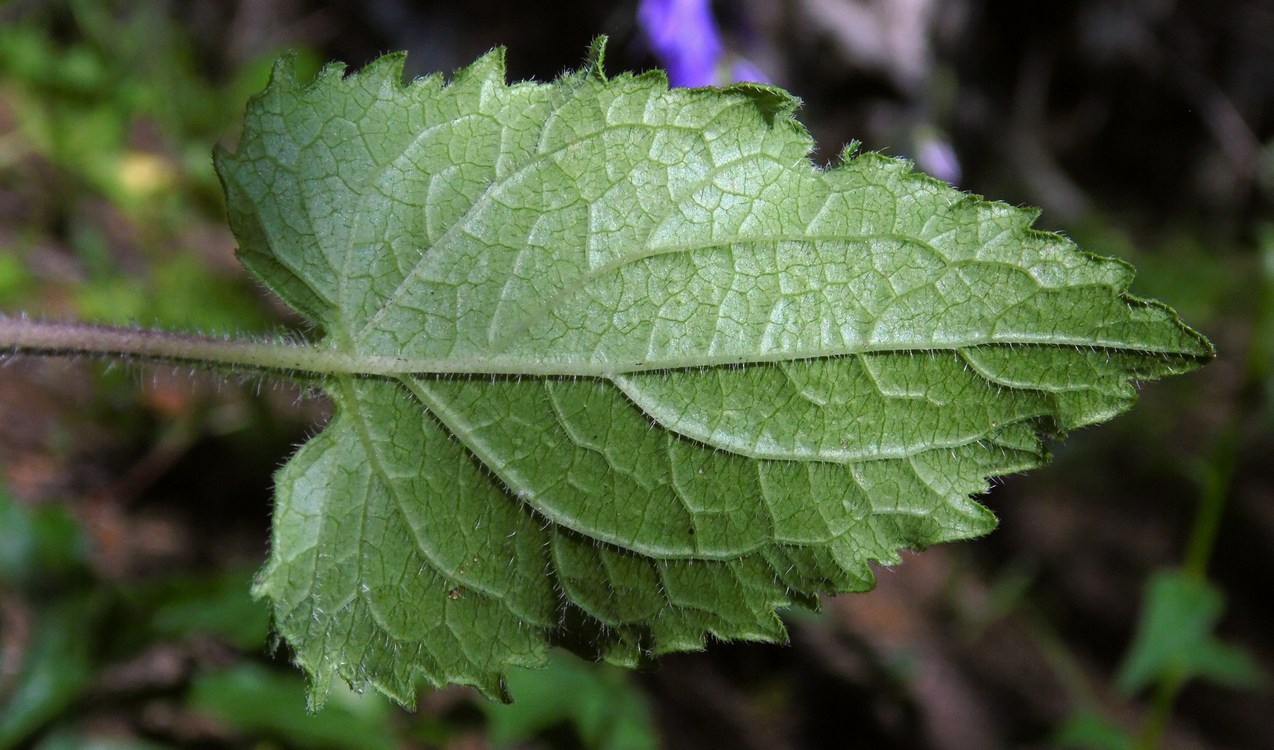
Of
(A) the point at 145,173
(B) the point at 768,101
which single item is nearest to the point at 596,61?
(B) the point at 768,101

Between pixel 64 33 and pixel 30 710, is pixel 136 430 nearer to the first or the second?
pixel 30 710

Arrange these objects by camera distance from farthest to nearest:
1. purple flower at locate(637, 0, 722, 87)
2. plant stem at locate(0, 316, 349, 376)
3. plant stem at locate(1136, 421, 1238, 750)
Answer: purple flower at locate(637, 0, 722, 87), plant stem at locate(1136, 421, 1238, 750), plant stem at locate(0, 316, 349, 376)

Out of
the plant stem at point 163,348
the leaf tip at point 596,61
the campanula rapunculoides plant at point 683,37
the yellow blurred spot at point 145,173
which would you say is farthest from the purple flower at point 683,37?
the yellow blurred spot at point 145,173

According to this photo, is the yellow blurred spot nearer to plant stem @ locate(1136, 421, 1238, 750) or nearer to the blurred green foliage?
the blurred green foliage

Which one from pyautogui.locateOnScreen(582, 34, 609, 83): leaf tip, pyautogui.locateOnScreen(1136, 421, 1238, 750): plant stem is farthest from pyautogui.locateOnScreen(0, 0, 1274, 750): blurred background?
pyautogui.locateOnScreen(582, 34, 609, 83): leaf tip

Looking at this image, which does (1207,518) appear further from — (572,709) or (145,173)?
(145,173)

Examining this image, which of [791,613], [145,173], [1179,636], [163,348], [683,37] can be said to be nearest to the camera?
[163,348]

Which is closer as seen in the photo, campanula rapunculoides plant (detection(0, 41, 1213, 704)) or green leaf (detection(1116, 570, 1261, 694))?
campanula rapunculoides plant (detection(0, 41, 1213, 704))
